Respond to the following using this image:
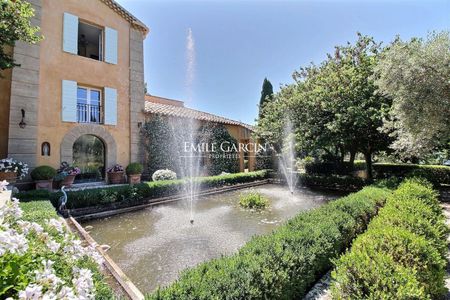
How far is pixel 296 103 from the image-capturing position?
1443 centimetres

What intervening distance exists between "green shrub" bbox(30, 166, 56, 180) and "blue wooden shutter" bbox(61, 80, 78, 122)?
2480 millimetres

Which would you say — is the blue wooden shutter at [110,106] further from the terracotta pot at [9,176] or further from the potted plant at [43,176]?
the terracotta pot at [9,176]

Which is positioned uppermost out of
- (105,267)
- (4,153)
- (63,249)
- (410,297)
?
(4,153)

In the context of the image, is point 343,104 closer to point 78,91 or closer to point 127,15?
point 127,15

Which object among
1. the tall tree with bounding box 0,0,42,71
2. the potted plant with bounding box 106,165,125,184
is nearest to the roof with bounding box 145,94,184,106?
the potted plant with bounding box 106,165,125,184

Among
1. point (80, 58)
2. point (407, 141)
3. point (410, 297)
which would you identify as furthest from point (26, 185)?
point (407, 141)

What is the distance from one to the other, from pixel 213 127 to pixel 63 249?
15.9 meters

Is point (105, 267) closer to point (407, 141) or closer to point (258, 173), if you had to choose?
point (407, 141)

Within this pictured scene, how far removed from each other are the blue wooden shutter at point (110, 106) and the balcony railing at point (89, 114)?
14.9 inches

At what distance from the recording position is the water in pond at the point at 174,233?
465 centimetres

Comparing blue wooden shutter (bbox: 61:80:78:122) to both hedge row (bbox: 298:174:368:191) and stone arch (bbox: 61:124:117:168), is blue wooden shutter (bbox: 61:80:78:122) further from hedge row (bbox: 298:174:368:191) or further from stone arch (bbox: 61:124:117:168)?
hedge row (bbox: 298:174:368:191)

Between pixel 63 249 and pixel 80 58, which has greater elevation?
pixel 80 58

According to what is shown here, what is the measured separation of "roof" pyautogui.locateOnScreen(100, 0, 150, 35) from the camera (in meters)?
12.9

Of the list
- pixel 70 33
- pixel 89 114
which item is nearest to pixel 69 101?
pixel 89 114
